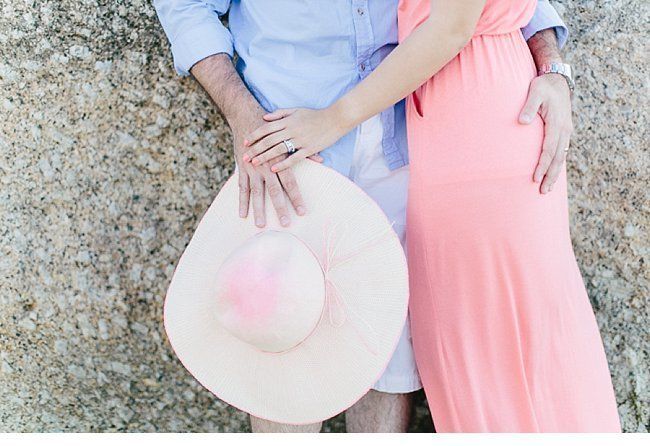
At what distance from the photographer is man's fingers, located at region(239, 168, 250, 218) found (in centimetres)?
197

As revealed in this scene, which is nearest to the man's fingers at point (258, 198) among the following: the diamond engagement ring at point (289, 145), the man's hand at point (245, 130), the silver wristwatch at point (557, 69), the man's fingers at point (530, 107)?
the man's hand at point (245, 130)

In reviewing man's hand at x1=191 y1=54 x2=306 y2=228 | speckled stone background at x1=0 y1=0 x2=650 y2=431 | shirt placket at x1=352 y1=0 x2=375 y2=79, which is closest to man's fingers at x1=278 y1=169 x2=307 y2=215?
man's hand at x1=191 y1=54 x2=306 y2=228

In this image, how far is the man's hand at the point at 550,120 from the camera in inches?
74.7

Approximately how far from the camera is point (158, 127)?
2.38 m

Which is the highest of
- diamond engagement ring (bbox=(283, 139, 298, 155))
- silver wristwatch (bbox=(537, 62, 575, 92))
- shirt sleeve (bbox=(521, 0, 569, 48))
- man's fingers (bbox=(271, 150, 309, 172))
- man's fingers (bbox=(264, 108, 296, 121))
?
shirt sleeve (bbox=(521, 0, 569, 48))

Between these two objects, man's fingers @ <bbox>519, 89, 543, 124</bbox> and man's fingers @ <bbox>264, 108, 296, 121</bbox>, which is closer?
man's fingers @ <bbox>519, 89, 543, 124</bbox>

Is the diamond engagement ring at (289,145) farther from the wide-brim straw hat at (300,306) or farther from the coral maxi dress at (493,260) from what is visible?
the coral maxi dress at (493,260)

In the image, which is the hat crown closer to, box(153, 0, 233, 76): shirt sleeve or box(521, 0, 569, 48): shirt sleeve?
box(153, 0, 233, 76): shirt sleeve

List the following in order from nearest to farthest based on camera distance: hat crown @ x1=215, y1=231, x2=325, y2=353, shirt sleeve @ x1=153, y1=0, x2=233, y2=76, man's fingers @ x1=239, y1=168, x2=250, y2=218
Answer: hat crown @ x1=215, y1=231, x2=325, y2=353 < man's fingers @ x1=239, y1=168, x2=250, y2=218 < shirt sleeve @ x1=153, y1=0, x2=233, y2=76

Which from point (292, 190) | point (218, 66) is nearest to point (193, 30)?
point (218, 66)

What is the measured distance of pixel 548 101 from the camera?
1.94m

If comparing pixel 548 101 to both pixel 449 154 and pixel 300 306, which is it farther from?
pixel 300 306

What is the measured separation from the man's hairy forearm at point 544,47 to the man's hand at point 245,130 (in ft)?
2.64

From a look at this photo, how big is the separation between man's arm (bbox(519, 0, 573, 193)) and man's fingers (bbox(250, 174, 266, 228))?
0.69 m
